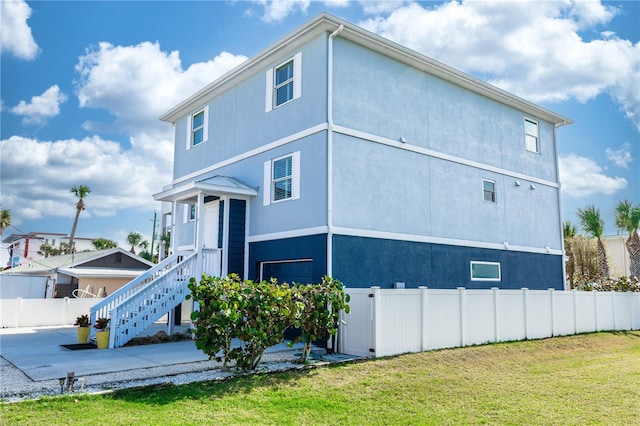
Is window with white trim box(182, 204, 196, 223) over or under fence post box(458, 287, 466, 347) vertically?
over

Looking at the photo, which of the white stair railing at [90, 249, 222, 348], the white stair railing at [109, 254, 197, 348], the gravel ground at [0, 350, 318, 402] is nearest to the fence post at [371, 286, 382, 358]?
the gravel ground at [0, 350, 318, 402]

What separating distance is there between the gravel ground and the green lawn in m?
0.43

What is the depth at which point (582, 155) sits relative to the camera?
2123 cm

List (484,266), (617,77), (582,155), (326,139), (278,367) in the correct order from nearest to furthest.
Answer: (278,367) → (326,139) → (484,266) → (617,77) → (582,155)

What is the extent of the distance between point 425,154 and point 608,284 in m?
9.96

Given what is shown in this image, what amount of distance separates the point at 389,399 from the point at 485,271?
32.8ft

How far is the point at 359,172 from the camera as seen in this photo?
13.6 metres

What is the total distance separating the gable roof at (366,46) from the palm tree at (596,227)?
8.51 metres

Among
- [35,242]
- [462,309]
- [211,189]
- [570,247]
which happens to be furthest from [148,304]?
[35,242]

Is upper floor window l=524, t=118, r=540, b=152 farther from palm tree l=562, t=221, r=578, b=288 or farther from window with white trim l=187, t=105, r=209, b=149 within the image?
palm tree l=562, t=221, r=578, b=288

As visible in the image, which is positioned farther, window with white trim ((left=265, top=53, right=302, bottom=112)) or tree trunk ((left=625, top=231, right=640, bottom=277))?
tree trunk ((left=625, top=231, right=640, bottom=277))

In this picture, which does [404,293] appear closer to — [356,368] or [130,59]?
[356,368]

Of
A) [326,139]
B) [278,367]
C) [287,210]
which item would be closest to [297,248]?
[287,210]

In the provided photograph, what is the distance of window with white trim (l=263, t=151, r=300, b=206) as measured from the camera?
543 inches
